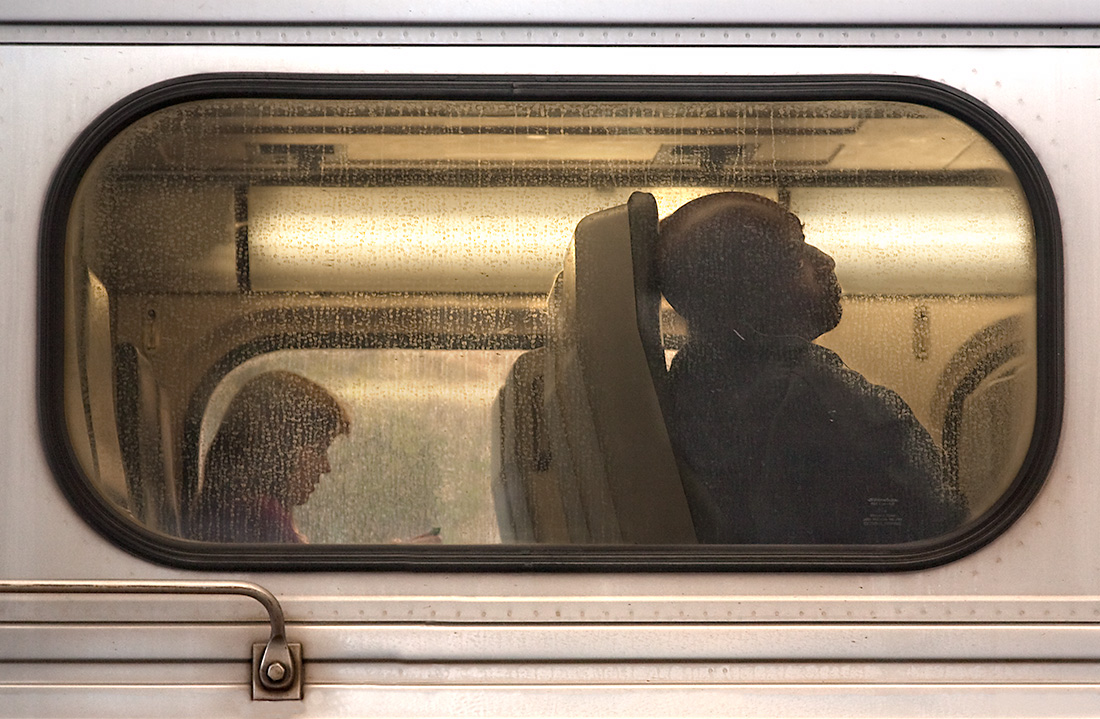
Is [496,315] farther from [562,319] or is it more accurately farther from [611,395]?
[611,395]

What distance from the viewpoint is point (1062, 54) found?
1786 millimetres

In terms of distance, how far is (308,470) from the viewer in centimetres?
175

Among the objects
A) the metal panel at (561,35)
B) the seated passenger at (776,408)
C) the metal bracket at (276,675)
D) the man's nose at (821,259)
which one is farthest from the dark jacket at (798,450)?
the metal bracket at (276,675)

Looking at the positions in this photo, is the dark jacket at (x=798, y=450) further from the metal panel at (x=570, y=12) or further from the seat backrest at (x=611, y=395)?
the metal panel at (x=570, y=12)

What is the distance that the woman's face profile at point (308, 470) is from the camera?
1741mm

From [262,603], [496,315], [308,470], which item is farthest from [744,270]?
[262,603]

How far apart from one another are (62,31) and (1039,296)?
167 centimetres

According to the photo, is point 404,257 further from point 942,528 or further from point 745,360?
point 942,528

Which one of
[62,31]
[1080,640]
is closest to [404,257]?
[62,31]

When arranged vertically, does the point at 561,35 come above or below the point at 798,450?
above

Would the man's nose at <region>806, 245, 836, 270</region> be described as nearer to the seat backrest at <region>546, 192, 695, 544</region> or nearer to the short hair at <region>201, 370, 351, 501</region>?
the seat backrest at <region>546, 192, 695, 544</region>

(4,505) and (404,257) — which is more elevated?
(404,257)

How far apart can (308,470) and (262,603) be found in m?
0.23

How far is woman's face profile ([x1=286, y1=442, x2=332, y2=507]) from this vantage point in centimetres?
174
